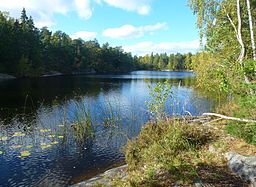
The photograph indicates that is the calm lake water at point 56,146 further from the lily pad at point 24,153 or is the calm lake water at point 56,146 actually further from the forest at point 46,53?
the forest at point 46,53

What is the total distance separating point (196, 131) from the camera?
8.54m

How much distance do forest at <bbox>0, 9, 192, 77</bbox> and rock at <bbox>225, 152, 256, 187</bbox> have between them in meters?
9.84

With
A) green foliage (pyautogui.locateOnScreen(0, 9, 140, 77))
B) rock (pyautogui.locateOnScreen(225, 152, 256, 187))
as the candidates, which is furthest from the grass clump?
green foliage (pyautogui.locateOnScreen(0, 9, 140, 77))

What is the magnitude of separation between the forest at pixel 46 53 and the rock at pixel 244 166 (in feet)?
32.3

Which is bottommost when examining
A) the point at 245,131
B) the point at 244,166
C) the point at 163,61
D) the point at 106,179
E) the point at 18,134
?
the point at 18,134

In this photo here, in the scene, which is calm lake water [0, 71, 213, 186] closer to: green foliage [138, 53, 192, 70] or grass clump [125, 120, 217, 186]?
grass clump [125, 120, 217, 186]

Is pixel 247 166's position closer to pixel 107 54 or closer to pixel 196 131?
pixel 196 131

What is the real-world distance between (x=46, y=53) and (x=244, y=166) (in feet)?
255

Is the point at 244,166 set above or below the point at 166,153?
above

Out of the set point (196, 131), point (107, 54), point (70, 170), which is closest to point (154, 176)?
point (196, 131)

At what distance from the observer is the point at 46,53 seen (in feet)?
253

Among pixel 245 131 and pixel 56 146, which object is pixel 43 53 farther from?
pixel 245 131

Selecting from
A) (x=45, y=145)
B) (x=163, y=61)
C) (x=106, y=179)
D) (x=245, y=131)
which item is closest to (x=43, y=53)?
(x=45, y=145)

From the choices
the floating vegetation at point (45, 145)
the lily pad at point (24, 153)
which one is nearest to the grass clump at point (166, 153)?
the lily pad at point (24, 153)
